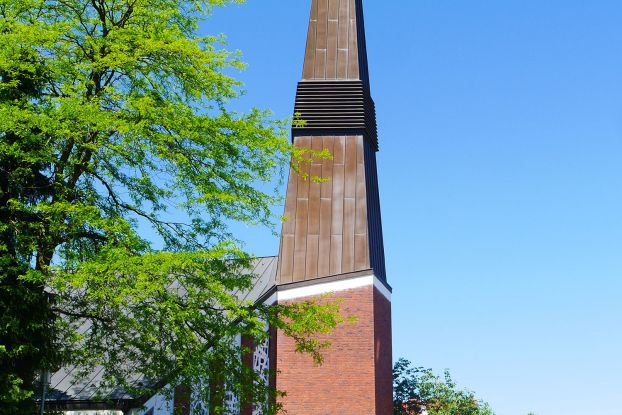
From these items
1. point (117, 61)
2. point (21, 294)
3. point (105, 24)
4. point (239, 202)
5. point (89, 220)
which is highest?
point (105, 24)

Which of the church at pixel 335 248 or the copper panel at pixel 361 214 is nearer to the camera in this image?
the church at pixel 335 248

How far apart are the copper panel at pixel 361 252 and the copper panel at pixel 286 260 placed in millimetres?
1757

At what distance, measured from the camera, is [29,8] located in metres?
16.4

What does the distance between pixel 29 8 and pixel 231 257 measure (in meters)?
5.95

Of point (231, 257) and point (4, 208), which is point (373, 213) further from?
point (4, 208)

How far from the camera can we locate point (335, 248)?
2420cm

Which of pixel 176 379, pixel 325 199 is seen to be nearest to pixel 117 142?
pixel 176 379

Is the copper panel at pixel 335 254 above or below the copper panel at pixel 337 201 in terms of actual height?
below

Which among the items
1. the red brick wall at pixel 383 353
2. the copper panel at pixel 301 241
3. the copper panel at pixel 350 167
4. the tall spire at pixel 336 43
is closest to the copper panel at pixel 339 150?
the copper panel at pixel 350 167

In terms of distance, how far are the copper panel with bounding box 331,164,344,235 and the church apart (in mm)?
28

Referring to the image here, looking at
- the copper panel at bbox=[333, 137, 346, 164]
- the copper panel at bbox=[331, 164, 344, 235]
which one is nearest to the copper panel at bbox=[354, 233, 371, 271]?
the copper panel at bbox=[331, 164, 344, 235]

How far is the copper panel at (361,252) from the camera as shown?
78.1 ft

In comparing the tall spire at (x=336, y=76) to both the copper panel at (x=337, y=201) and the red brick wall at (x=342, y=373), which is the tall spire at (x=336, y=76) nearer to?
the copper panel at (x=337, y=201)

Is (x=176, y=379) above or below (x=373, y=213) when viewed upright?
below
